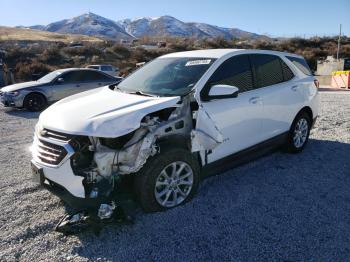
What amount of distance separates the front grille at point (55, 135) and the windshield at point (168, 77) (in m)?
1.29

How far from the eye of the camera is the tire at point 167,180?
3.86m

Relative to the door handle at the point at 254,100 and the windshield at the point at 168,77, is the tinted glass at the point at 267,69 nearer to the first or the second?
the door handle at the point at 254,100

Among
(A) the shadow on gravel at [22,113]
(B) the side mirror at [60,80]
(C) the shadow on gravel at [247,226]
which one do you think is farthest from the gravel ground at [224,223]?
(B) the side mirror at [60,80]

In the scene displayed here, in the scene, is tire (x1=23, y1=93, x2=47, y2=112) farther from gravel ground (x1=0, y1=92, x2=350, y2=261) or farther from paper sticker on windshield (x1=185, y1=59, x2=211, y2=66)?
paper sticker on windshield (x1=185, y1=59, x2=211, y2=66)

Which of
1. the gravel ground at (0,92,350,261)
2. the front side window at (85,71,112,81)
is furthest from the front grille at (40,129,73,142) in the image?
the front side window at (85,71,112,81)

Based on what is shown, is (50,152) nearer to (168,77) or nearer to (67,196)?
(67,196)

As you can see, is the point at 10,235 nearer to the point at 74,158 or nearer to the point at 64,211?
the point at 64,211

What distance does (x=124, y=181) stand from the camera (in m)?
3.97

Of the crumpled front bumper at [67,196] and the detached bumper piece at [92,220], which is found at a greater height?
the crumpled front bumper at [67,196]

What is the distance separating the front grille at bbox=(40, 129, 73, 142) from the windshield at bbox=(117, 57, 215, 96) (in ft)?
4.23

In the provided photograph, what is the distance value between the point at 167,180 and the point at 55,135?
4.18 ft

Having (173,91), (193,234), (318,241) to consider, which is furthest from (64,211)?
(318,241)

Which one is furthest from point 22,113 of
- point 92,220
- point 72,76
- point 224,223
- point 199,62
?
point 224,223

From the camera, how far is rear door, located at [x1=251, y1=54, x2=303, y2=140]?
5.31m
